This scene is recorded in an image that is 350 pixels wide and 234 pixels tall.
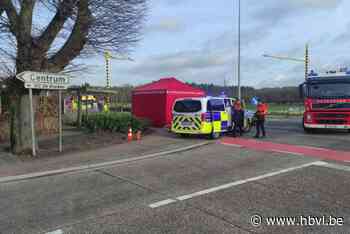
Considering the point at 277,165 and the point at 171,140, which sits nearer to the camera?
the point at 277,165

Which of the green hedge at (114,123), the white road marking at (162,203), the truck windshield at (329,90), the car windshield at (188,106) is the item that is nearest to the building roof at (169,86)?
the green hedge at (114,123)

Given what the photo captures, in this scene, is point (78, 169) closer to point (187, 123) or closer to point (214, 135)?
point (187, 123)

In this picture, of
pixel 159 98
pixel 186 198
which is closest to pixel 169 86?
pixel 159 98

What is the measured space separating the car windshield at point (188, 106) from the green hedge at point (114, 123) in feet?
8.10

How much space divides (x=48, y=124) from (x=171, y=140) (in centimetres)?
728

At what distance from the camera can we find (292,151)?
9.65 metres

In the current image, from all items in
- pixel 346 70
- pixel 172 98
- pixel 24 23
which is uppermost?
pixel 24 23

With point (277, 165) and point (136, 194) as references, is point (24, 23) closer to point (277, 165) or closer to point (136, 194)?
point (136, 194)

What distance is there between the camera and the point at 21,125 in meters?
9.93

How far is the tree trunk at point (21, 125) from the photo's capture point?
9.88 m

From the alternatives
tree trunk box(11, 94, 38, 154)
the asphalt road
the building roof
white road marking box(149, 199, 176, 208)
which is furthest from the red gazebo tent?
white road marking box(149, 199, 176, 208)

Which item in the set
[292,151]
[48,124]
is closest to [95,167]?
[292,151]

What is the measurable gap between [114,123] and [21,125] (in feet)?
15.8

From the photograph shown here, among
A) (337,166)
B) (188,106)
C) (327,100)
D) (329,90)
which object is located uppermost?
(329,90)
